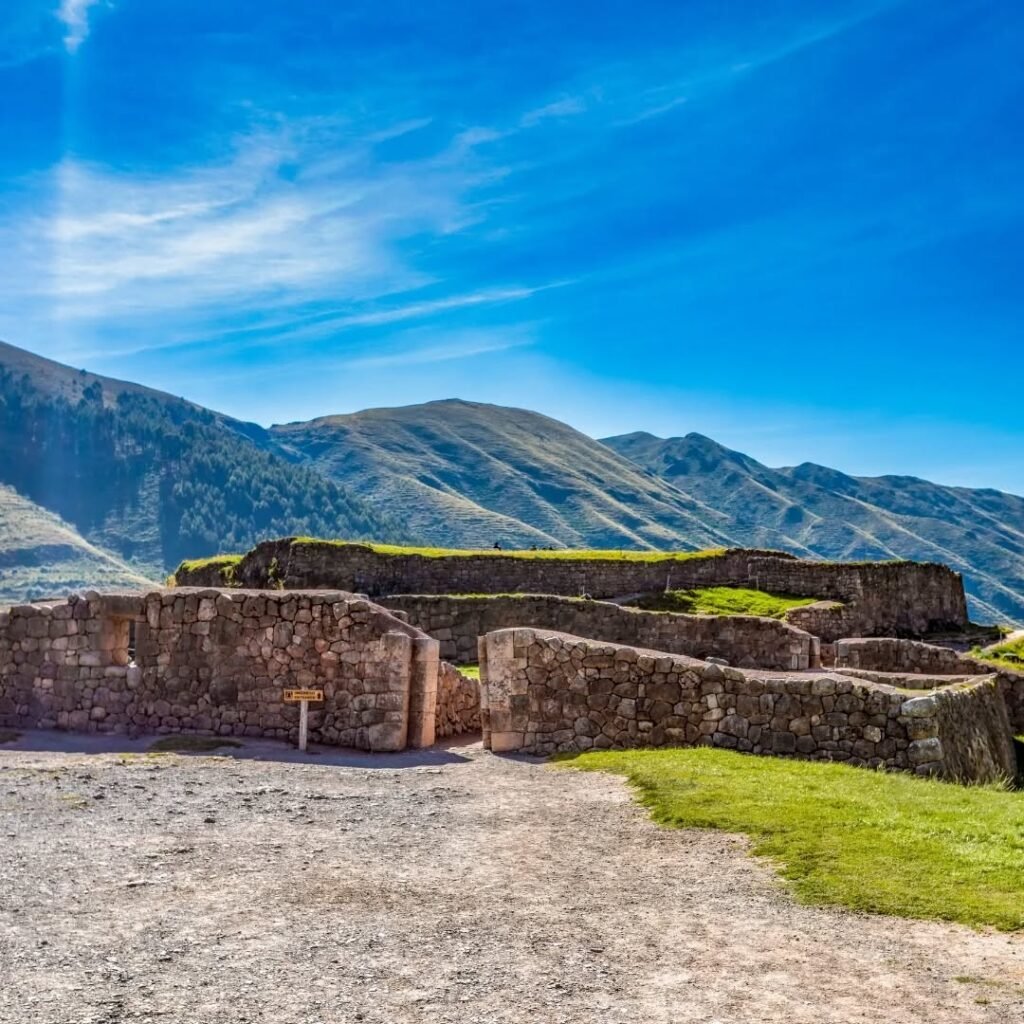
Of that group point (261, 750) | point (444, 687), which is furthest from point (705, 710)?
point (261, 750)

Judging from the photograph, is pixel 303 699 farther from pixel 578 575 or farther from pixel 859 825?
pixel 578 575

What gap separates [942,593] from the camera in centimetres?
4159

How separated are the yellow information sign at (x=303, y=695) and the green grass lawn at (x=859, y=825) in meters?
4.35

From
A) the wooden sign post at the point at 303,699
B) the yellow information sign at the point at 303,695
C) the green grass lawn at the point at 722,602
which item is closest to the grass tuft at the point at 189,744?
the wooden sign post at the point at 303,699

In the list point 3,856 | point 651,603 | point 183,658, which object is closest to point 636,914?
point 3,856

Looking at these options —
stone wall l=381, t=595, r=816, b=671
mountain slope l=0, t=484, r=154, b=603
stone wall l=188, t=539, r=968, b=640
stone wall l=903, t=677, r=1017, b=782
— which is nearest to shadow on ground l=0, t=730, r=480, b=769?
stone wall l=903, t=677, r=1017, b=782

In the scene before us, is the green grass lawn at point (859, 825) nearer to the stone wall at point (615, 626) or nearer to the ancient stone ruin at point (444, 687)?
the ancient stone ruin at point (444, 687)

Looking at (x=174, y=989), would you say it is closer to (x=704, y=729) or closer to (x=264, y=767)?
(x=264, y=767)

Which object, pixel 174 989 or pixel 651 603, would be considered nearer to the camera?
pixel 174 989

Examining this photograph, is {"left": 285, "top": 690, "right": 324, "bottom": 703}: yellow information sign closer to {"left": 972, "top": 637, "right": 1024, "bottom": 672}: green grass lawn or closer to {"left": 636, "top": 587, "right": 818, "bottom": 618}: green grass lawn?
{"left": 972, "top": 637, "right": 1024, "bottom": 672}: green grass lawn

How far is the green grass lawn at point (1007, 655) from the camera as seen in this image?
75.7 feet

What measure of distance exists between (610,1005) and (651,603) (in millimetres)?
Answer: 28465

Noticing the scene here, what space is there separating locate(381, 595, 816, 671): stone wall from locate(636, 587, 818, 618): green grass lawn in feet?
16.6

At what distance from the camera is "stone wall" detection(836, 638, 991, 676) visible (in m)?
22.5
